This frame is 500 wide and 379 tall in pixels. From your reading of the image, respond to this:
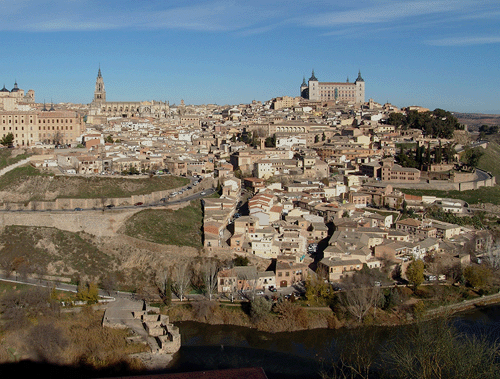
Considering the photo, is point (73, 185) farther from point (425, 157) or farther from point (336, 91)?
point (336, 91)

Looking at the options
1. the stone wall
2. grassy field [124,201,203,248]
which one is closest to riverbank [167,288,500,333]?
Result: grassy field [124,201,203,248]

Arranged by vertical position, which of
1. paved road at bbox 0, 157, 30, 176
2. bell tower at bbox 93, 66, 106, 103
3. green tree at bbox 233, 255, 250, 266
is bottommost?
green tree at bbox 233, 255, 250, 266

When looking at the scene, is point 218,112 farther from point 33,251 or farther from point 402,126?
point 33,251

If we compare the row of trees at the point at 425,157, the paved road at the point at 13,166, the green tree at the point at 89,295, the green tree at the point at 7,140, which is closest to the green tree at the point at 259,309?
the green tree at the point at 89,295

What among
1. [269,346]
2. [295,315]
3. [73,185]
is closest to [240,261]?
[295,315]

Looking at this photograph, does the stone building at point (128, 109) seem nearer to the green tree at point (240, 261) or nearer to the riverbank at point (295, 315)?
the green tree at point (240, 261)

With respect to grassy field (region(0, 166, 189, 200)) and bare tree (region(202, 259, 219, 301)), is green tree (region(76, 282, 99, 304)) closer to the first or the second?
bare tree (region(202, 259, 219, 301))
